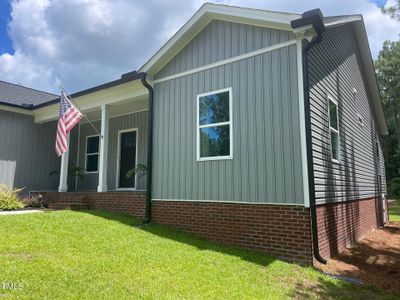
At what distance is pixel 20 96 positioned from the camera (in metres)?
12.6

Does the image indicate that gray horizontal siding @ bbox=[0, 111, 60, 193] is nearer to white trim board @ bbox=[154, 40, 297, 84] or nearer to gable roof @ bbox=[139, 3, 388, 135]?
gable roof @ bbox=[139, 3, 388, 135]

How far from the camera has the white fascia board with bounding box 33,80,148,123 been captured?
898cm

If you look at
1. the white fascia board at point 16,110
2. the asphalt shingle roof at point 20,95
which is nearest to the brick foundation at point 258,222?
the white fascia board at point 16,110

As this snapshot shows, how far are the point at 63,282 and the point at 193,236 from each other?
11.8 feet

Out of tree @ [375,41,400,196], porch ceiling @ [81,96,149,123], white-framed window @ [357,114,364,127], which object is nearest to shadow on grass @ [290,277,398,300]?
porch ceiling @ [81,96,149,123]

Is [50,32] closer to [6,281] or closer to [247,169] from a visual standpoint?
[247,169]

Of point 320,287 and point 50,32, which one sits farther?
point 50,32

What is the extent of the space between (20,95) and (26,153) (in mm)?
2701

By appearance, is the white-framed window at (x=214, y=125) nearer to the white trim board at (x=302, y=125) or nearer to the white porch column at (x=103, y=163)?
the white trim board at (x=302, y=125)

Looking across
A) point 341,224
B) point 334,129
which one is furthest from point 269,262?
point 334,129

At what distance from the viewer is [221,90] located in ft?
23.2

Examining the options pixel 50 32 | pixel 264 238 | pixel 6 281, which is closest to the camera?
pixel 6 281

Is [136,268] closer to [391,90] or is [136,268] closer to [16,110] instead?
[16,110]

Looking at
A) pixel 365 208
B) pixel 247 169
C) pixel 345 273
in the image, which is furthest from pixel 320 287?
pixel 365 208
